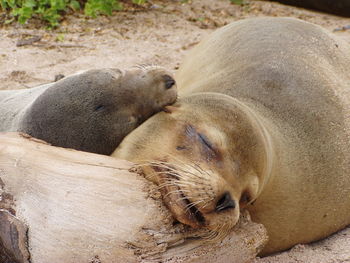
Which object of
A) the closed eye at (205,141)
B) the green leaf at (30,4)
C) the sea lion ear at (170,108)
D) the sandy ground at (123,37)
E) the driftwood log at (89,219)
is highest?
the closed eye at (205,141)

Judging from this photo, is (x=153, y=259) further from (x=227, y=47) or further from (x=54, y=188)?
(x=227, y=47)

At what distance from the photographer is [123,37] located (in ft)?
19.3

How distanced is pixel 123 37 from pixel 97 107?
3.28 m

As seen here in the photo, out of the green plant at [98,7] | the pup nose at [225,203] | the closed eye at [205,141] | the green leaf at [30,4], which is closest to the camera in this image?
the pup nose at [225,203]

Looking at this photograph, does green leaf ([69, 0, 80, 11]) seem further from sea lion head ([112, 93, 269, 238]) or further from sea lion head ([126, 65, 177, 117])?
sea lion head ([112, 93, 269, 238])

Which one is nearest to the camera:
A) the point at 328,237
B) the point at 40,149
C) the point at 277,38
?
the point at 40,149

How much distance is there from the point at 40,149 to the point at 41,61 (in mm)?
2963

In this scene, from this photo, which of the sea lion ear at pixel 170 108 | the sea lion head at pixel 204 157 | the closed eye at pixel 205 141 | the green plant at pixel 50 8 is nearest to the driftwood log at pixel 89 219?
the sea lion head at pixel 204 157

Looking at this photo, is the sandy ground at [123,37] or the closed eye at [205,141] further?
the sandy ground at [123,37]

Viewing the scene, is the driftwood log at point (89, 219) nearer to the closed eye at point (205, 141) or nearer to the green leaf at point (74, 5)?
the closed eye at point (205, 141)

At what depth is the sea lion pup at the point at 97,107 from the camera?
267 cm

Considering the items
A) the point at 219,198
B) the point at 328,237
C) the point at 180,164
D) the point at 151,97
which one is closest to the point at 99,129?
the point at 151,97

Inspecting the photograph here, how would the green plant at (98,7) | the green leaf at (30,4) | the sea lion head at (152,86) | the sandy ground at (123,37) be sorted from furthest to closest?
1. the green plant at (98,7)
2. the green leaf at (30,4)
3. the sandy ground at (123,37)
4. the sea lion head at (152,86)

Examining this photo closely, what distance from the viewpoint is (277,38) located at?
3412mm
